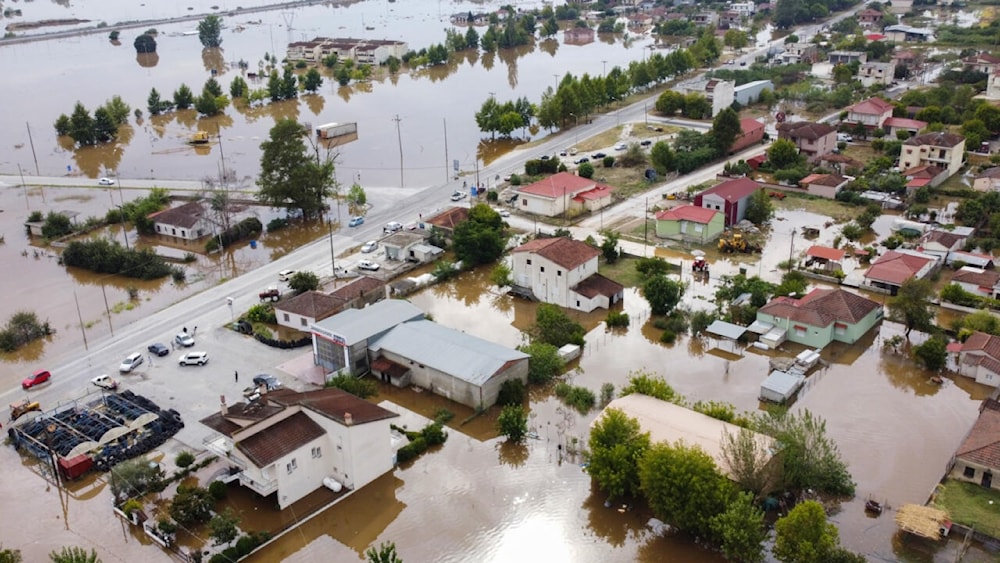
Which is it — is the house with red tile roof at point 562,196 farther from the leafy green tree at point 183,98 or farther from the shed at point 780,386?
the leafy green tree at point 183,98

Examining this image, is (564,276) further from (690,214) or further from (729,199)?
(729,199)

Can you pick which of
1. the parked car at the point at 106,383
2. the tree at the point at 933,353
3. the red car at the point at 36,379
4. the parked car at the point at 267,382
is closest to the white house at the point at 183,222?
the red car at the point at 36,379

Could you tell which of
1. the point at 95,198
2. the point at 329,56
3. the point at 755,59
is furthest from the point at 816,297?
the point at 329,56

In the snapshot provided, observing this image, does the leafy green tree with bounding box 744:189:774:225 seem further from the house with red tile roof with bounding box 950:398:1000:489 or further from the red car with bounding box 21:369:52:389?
the red car with bounding box 21:369:52:389

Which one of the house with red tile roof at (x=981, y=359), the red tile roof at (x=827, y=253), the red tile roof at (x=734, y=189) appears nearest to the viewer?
the house with red tile roof at (x=981, y=359)

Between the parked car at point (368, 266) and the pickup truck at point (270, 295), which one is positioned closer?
the pickup truck at point (270, 295)

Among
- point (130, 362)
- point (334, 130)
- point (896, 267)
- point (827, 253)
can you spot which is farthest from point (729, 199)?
point (334, 130)

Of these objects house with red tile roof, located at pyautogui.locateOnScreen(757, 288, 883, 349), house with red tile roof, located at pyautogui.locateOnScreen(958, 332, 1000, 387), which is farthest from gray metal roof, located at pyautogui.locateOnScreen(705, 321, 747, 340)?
house with red tile roof, located at pyautogui.locateOnScreen(958, 332, 1000, 387)
